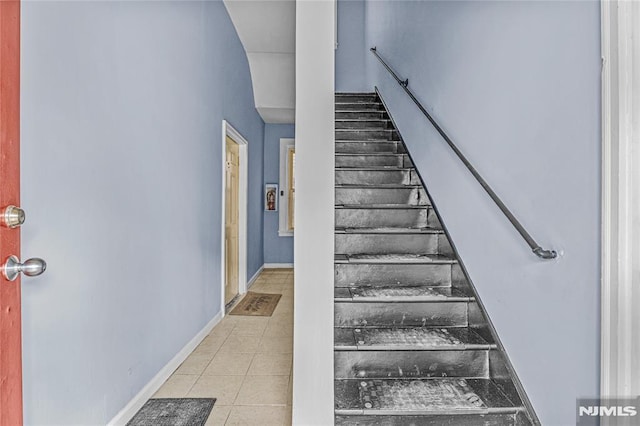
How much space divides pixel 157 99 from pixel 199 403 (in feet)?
5.53

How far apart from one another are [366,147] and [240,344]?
1.98m

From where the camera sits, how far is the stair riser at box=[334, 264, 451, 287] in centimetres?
225

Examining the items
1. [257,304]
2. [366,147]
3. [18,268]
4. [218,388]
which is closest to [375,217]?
[366,147]

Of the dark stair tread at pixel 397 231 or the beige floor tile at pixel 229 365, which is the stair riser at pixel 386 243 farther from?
the beige floor tile at pixel 229 365

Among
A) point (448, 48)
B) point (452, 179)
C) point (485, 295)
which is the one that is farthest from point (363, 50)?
point (485, 295)

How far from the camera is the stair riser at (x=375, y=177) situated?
305 cm

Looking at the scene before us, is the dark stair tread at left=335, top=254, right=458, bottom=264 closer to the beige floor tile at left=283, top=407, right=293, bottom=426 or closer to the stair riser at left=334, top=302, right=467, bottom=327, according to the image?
the stair riser at left=334, top=302, right=467, bottom=327

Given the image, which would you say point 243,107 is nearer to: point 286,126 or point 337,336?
point 286,126

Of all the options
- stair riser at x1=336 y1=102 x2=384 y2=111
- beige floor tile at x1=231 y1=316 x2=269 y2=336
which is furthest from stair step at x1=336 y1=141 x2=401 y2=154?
beige floor tile at x1=231 y1=316 x2=269 y2=336

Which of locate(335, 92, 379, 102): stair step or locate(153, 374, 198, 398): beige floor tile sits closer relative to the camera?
locate(153, 374, 198, 398): beige floor tile

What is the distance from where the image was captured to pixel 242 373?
2338mm

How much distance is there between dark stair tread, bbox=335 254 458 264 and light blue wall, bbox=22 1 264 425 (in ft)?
3.60

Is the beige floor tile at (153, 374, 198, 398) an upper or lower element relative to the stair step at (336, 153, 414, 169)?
lower

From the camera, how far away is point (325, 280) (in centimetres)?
142
